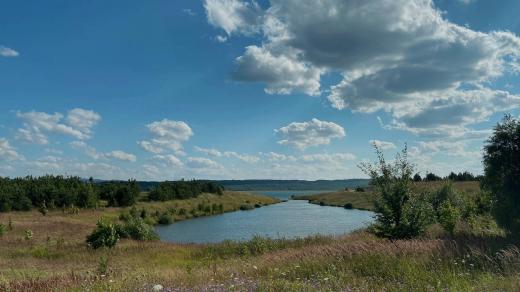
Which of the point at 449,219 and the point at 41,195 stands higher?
the point at 41,195

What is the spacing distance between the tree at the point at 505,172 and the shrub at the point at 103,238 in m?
19.7

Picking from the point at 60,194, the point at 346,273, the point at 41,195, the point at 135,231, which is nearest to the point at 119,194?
the point at 60,194

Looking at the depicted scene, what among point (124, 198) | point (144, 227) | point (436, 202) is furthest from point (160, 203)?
point (436, 202)

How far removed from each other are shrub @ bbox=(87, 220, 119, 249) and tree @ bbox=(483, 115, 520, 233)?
1967 cm

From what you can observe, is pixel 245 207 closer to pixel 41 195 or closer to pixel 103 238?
pixel 41 195

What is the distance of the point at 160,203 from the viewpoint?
9900 cm

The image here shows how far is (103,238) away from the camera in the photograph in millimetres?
27062

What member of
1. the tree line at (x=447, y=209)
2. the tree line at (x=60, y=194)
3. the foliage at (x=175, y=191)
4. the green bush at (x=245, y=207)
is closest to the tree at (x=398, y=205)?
the tree line at (x=447, y=209)

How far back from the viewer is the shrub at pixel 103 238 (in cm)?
2678

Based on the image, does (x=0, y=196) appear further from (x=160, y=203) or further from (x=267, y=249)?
(x=267, y=249)

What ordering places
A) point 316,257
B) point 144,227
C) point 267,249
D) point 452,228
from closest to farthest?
1. point 316,257
2. point 452,228
3. point 267,249
4. point 144,227

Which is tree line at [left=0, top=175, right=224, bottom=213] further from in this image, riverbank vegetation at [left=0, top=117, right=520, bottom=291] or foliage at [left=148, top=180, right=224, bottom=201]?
riverbank vegetation at [left=0, top=117, right=520, bottom=291]

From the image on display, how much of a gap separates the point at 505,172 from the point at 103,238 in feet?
68.7

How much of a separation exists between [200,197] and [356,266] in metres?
113
